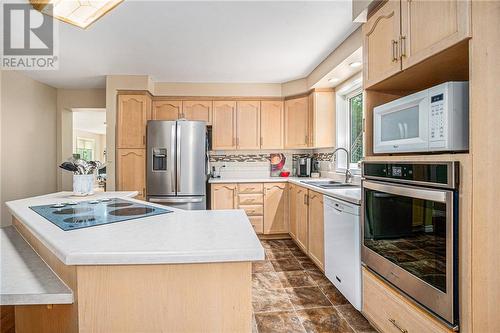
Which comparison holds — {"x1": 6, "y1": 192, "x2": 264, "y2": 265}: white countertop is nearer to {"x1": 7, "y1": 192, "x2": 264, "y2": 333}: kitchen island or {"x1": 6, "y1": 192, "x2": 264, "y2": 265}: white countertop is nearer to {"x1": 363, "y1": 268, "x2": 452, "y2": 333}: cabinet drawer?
{"x1": 7, "y1": 192, "x2": 264, "y2": 333}: kitchen island

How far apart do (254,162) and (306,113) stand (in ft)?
3.82

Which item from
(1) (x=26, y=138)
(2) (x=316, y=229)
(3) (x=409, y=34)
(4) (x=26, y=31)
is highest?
(4) (x=26, y=31)

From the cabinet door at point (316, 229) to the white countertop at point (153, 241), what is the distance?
154 cm

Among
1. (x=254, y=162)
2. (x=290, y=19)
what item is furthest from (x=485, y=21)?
(x=254, y=162)

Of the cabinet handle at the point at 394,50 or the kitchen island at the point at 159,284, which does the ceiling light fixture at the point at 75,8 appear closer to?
the kitchen island at the point at 159,284

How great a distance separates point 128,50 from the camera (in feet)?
9.87

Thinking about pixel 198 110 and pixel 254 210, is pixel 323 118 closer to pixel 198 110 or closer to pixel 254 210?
pixel 254 210

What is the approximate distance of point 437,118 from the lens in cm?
125

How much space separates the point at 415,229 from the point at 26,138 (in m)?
4.72

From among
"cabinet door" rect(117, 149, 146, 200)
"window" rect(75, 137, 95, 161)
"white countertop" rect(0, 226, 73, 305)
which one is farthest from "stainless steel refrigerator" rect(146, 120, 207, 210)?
"window" rect(75, 137, 95, 161)

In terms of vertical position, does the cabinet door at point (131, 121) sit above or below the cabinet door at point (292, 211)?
above

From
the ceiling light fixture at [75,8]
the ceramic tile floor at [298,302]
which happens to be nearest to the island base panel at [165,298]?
the ceramic tile floor at [298,302]

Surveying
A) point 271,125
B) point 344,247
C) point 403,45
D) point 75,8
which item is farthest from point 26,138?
point 403,45

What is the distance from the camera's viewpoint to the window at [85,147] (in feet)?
33.1
